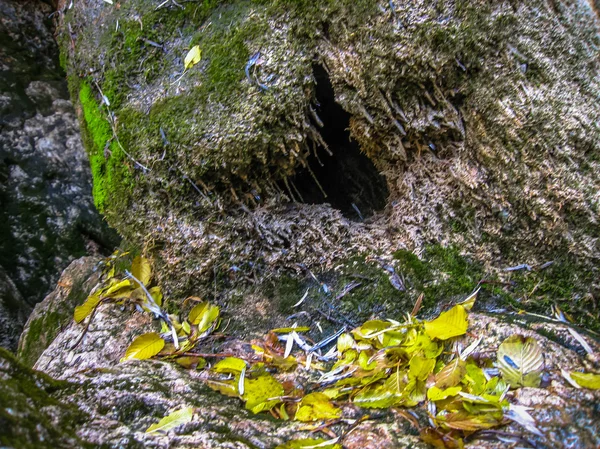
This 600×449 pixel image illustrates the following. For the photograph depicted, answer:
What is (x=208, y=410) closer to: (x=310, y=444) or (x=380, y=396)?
(x=310, y=444)

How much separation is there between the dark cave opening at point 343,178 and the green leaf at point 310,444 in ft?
5.58

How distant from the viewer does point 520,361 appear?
163 centimetres

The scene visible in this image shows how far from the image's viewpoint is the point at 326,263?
238 centimetres

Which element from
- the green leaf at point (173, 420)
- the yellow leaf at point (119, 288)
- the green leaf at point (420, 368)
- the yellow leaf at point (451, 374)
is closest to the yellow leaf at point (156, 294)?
the yellow leaf at point (119, 288)

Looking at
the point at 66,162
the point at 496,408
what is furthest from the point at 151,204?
the point at 66,162

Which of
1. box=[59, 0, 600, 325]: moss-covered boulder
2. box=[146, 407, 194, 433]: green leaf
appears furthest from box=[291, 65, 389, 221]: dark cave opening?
box=[146, 407, 194, 433]: green leaf

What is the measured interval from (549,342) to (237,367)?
1.30m

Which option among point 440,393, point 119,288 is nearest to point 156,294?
point 119,288

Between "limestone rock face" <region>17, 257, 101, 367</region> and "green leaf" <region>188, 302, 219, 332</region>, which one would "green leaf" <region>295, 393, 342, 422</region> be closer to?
"green leaf" <region>188, 302, 219, 332</region>

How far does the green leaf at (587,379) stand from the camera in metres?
1.48

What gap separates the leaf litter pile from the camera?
4.83 ft

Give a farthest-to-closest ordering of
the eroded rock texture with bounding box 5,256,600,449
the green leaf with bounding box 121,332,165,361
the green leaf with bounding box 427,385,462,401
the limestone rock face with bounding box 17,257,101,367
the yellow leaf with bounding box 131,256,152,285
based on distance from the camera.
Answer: the limestone rock face with bounding box 17,257,101,367 → the yellow leaf with bounding box 131,256,152,285 → the green leaf with bounding box 121,332,165,361 → the green leaf with bounding box 427,385,462,401 → the eroded rock texture with bounding box 5,256,600,449

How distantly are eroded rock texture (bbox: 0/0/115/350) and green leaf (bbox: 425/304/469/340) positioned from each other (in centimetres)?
359

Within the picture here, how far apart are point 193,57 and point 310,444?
1.93 m
